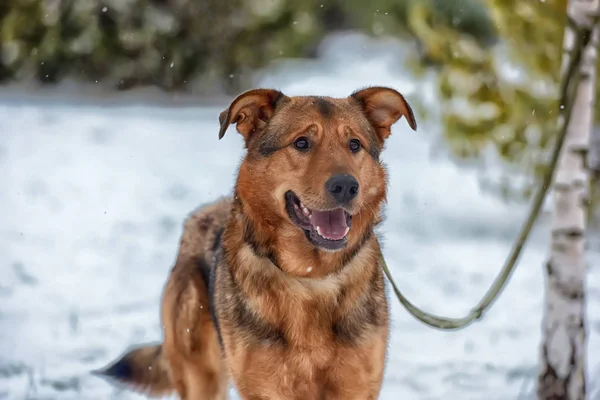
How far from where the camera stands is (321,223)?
162 inches

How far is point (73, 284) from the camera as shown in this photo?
1023 centimetres

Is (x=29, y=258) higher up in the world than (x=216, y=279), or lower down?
lower down

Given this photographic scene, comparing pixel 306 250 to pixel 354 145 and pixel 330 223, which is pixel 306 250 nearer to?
pixel 330 223

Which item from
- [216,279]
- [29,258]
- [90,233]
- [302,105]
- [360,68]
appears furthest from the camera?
[360,68]

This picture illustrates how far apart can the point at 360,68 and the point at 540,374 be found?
13493 mm

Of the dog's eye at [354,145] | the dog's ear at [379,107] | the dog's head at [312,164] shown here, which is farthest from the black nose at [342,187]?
the dog's ear at [379,107]

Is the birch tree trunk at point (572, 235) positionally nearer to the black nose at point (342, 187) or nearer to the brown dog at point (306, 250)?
the brown dog at point (306, 250)

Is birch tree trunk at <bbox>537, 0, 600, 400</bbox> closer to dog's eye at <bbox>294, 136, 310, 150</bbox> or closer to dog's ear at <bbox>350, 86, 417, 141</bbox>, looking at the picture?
dog's ear at <bbox>350, 86, 417, 141</bbox>

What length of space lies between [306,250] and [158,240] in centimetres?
778

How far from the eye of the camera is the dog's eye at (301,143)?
420 cm

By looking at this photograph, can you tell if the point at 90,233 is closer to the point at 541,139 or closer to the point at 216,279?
the point at 541,139

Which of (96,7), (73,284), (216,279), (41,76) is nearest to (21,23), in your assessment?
(96,7)

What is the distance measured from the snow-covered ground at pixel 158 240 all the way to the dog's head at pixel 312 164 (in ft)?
7.92

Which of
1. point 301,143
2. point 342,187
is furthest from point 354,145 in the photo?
point 342,187
